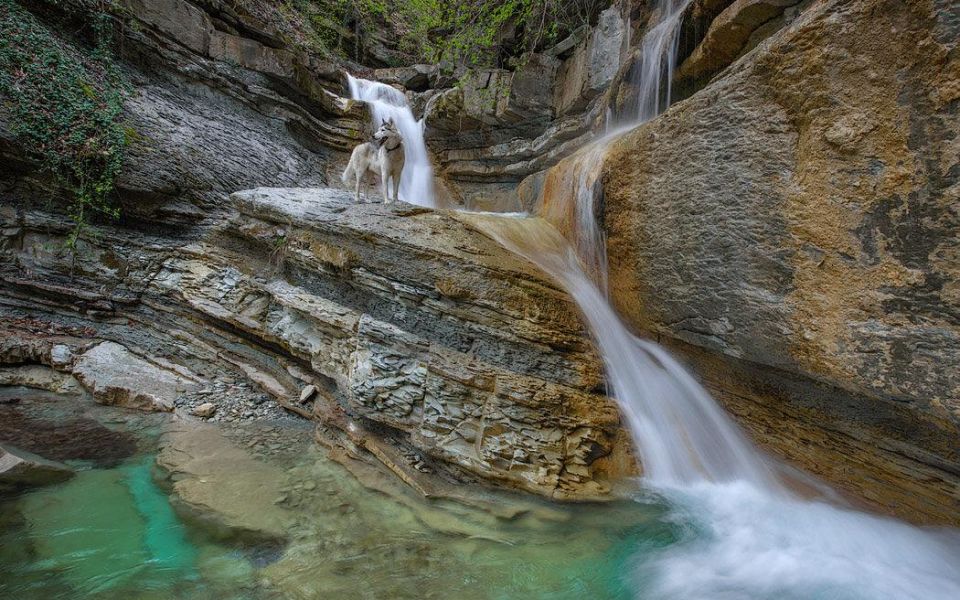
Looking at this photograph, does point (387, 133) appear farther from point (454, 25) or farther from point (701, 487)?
point (454, 25)

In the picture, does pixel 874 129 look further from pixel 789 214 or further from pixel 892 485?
pixel 892 485

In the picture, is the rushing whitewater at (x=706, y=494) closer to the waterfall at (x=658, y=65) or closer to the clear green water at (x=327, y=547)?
the waterfall at (x=658, y=65)

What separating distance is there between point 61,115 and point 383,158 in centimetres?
468

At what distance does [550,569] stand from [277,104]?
10.7 m

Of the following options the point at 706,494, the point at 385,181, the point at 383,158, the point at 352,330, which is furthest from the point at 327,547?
the point at 383,158

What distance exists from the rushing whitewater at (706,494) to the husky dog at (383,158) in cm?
150

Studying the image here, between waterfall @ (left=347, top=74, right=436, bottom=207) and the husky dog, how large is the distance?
3699 millimetres

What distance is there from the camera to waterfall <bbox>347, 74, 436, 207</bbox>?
10.5 meters

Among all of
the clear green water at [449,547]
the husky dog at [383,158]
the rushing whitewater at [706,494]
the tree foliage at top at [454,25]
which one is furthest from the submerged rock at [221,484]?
the tree foliage at top at [454,25]

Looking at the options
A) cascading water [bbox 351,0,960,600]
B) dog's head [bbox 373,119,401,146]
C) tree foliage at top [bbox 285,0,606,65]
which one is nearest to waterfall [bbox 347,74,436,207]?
tree foliage at top [bbox 285,0,606,65]

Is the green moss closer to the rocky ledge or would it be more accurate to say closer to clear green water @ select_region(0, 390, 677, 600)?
the rocky ledge

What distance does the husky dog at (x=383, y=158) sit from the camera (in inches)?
229

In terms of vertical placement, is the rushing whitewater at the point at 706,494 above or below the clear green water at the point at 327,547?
above

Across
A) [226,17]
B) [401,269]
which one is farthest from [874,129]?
[226,17]
